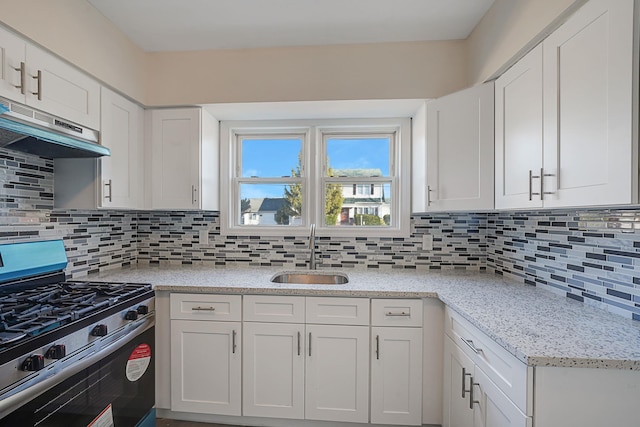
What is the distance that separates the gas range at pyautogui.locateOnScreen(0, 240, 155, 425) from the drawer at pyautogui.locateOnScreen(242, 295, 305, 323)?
0.56 metres

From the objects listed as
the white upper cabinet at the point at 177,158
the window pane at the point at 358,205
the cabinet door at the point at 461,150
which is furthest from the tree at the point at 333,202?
the white upper cabinet at the point at 177,158

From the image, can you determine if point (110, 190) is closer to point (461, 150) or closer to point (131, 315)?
point (131, 315)

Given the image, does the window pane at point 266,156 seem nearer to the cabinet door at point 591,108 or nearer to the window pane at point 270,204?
the window pane at point 270,204

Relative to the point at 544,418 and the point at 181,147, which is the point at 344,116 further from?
the point at 544,418

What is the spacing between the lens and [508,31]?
1477 millimetres

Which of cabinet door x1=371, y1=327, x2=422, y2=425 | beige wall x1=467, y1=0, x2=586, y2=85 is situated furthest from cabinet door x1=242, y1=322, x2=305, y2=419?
beige wall x1=467, y1=0, x2=586, y2=85

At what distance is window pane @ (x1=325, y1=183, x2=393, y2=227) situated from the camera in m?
2.41

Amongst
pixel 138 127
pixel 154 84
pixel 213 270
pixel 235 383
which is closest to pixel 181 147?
pixel 138 127

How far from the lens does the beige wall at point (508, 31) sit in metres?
1.20

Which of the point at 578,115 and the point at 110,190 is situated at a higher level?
the point at 578,115

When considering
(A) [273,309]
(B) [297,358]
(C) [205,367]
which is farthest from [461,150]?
(C) [205,367]

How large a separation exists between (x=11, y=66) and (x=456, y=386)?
2.56 m

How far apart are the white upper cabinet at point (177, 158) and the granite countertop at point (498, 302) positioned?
544mm

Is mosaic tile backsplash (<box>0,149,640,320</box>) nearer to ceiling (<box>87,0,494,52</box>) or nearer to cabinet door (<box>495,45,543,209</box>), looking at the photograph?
cabinet door (<box>495,45,543,209</box>)
